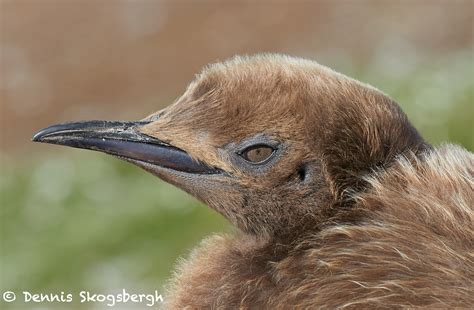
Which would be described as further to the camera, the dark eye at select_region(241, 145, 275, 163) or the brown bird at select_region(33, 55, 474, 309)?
the dark eye at select_region(241, 145, 275, 163)

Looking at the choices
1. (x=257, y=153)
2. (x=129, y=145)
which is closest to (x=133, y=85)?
(x=129, y=145)

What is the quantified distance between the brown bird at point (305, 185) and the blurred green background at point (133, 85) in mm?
3395

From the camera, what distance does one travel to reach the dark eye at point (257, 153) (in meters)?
2.14

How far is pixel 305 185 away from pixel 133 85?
405 inches

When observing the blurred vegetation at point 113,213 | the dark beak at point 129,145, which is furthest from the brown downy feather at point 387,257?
the blurred vegetation at point 113,213

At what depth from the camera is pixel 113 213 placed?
704 cm

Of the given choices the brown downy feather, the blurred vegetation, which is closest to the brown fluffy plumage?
the brown downy feather

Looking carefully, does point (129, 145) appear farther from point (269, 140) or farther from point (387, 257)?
point (387, 257)

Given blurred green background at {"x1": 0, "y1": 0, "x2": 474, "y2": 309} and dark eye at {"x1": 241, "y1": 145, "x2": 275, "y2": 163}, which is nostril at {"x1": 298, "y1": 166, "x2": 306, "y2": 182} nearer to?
dark eye at {"x1": 241, "y1": 145, "x2": 275, "y2": 163}

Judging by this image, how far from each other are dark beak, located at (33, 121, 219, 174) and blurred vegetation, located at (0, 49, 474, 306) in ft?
10.9

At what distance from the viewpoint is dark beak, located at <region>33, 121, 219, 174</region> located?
226 centimetres

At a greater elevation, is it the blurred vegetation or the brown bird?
the blurred vegetation

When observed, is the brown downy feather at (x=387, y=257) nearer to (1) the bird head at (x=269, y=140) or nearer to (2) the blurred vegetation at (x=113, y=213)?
(1) the bird head at (x=269, y=140)

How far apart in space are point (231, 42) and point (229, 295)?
10.3 metres
